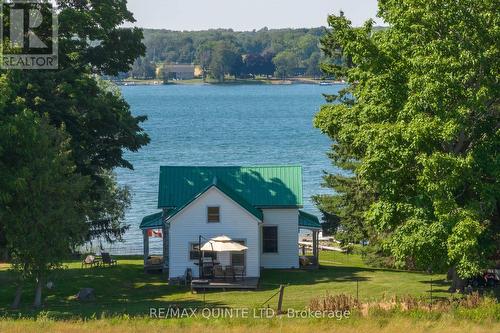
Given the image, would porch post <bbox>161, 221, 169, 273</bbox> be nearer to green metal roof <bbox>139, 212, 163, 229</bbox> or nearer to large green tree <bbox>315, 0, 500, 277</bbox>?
green metal roof <bbox>139, 212, 163, 229</bbox>

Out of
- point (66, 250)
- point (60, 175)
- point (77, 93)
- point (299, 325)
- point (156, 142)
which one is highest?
point (156, 142)

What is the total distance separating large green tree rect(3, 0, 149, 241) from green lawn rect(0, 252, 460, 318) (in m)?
5.07

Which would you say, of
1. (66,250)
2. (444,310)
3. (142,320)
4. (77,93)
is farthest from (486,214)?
(77,93)

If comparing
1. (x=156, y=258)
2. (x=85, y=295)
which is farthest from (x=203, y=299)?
(x=156, y=258)

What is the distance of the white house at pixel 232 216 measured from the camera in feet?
154

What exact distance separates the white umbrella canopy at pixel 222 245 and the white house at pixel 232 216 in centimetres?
95

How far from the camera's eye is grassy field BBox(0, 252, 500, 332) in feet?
104

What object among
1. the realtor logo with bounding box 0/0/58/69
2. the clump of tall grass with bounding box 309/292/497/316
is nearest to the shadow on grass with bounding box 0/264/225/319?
the clump of tall grass with bounding box 309/292/497/316

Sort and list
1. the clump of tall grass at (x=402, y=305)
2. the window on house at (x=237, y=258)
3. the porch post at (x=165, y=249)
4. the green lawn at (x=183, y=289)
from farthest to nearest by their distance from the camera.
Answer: the porch post at (x=165, y=249), the window on house at (x=237, y=258), the green lawn at (x=183, y=289), the clump of tall grass at (x=402, y=305)

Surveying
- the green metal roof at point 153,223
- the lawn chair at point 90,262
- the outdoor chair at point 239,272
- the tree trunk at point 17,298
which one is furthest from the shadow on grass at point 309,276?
the tree trunk at point 17,298

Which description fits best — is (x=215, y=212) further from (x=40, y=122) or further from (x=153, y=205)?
(x=153, y=205)

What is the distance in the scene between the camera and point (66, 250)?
39.6 m

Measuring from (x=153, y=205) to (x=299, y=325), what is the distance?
63135mm

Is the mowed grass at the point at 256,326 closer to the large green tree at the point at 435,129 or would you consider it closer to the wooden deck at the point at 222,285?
the large green tree at the point at 435,129
